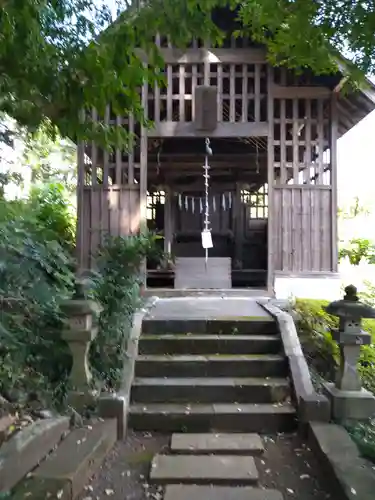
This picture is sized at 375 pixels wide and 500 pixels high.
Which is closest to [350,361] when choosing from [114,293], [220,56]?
[114,293]

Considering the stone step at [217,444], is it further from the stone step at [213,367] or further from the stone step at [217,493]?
the stone step at [213,367]

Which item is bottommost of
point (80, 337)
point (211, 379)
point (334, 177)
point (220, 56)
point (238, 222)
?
point (211, 379)

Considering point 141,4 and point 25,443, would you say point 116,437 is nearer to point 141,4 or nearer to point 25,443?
point 25,443

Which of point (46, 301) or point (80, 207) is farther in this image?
point (80, 207)

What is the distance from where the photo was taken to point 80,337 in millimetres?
4605

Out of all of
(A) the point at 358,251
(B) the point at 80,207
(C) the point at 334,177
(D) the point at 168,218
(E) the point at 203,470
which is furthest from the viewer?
(A) the point at 358,251

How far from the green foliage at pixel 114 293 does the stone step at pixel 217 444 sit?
1.07 metres

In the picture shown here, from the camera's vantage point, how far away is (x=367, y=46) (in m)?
2.69

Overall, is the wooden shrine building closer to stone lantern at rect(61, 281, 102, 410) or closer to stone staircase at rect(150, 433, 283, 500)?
stone lantern at rect(61, 281, 102, 410)

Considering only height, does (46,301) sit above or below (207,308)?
above

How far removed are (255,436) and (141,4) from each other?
399 cm

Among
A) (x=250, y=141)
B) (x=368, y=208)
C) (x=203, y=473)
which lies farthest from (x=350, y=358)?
(x=368, y=208)

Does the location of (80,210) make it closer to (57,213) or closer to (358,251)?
(57,213)

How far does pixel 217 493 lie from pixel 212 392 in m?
1.68
